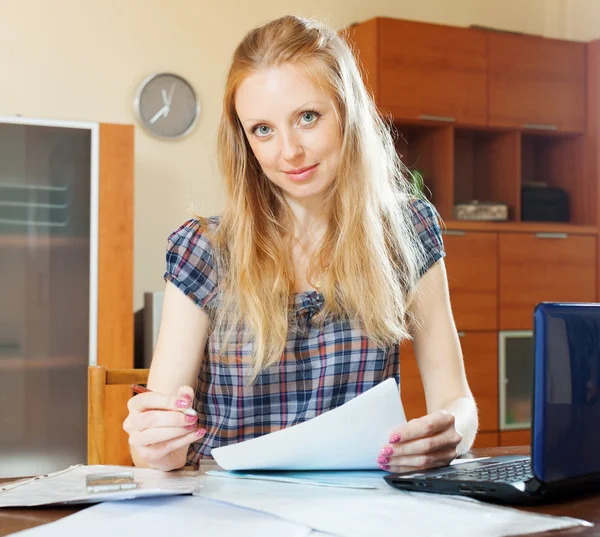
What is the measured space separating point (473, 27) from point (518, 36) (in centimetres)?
22

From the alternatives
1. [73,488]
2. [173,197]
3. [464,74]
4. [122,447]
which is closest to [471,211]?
[464,74]

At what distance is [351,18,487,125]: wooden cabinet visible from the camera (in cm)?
383

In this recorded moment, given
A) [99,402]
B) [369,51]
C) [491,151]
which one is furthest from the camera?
[491,151]

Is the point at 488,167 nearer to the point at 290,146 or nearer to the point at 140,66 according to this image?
the point at 140,66

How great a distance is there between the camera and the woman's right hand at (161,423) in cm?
112

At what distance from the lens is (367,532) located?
815 mm

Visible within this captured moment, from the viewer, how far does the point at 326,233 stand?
1.63 meters

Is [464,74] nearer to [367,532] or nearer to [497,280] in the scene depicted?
[497,280]

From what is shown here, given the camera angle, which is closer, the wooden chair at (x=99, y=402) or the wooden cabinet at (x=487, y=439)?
the wooden chair at (x=99, y=402)

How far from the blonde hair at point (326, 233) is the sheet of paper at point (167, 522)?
22.8 inches

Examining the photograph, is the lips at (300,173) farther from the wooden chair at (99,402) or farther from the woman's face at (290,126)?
the wooden chair at (99,402)

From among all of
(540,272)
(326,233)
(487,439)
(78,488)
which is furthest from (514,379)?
(78,488)

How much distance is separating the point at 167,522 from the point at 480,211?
3.33 meters

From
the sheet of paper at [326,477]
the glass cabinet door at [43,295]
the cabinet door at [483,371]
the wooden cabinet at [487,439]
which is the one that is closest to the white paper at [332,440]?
the sheet of paper at [326,477]
